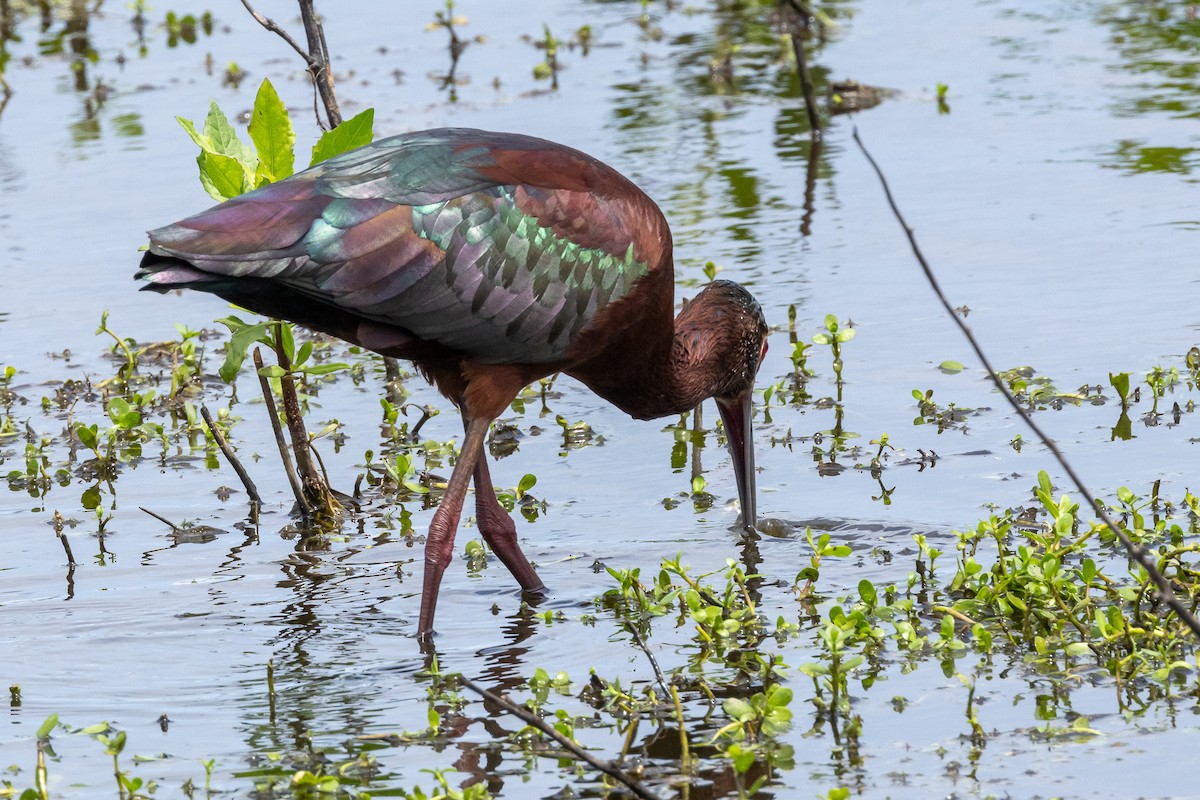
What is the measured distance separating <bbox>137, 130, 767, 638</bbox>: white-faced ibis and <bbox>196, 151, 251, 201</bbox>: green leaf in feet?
1.84

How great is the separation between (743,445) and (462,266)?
4.60ft

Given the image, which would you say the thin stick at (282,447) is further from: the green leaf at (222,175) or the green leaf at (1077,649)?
the green leaf at (1077,649)

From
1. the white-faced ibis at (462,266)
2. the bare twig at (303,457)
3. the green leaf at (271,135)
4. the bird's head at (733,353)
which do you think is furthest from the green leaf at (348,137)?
the bird's head at (733,353)

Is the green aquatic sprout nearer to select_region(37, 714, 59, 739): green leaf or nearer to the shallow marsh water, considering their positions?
the shallow marsh water

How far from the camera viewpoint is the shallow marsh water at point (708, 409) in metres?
4.49

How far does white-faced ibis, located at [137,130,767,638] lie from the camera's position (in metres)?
4.95

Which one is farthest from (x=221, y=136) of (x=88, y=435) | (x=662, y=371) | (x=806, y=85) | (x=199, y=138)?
(x=806, y=85)

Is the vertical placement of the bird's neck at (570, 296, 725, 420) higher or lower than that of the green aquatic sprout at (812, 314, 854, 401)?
higher

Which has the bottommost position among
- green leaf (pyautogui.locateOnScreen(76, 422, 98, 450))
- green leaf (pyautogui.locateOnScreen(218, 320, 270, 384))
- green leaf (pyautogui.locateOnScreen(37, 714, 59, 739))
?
green leaf (pyautogui.locateOnScreen(76, 422, 98, 450))

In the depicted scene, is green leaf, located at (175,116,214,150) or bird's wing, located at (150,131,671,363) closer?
bird's wing, located at (150,131,671,363)

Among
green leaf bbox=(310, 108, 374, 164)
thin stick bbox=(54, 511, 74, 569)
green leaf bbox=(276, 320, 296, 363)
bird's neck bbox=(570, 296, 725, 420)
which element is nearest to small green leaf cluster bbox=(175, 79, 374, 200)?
green leaf bbox=(310, 108, 374, 164)

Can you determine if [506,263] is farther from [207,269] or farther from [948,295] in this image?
[948,295]

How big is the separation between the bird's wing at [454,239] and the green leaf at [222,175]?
0.56 m

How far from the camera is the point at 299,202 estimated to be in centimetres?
502
